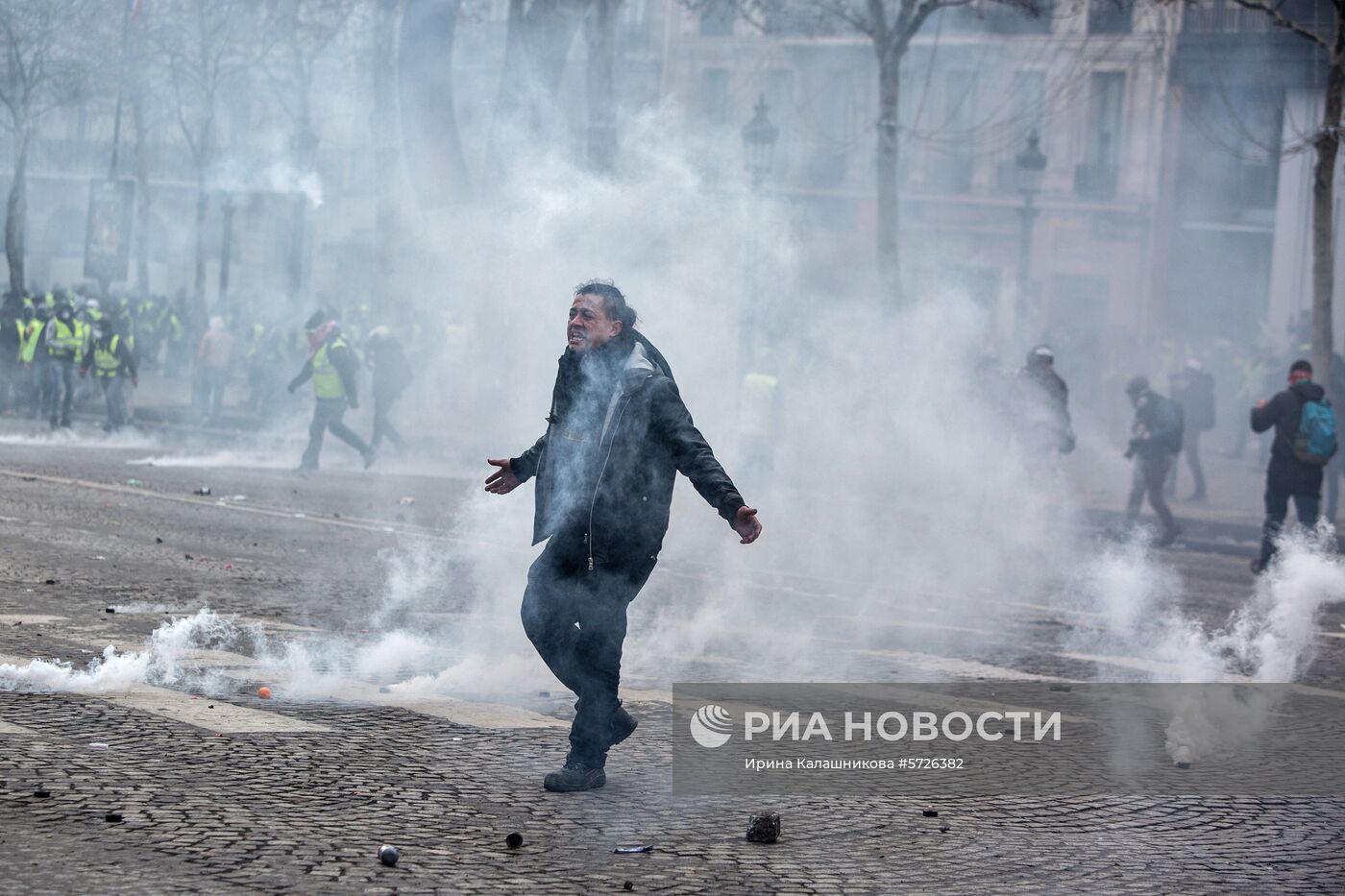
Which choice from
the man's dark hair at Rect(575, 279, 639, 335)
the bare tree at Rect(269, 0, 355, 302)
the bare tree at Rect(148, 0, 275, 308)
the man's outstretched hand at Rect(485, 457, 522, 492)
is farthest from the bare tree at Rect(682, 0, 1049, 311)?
the man's dark hair at Rect(575, 279, 639, 335)

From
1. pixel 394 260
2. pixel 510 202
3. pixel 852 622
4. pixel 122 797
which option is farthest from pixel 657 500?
pixel 394 260

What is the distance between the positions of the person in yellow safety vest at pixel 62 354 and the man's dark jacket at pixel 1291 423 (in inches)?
538

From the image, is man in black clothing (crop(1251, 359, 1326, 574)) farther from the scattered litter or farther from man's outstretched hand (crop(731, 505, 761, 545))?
the scattered litter

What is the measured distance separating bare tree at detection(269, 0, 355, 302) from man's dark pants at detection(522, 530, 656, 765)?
722 cm

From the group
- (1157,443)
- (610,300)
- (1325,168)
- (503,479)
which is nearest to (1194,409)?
(1325,168)

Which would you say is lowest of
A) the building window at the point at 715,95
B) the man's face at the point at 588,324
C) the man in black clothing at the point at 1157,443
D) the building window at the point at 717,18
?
the man's face at the point at 588,324

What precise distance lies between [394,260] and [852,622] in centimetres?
1001

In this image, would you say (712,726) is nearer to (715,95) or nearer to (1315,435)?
(1315,435)

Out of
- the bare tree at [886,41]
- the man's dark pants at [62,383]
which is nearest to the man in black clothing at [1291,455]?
the bare tree at [886,41]

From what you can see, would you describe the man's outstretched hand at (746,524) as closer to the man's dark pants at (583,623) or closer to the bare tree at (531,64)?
the man's dark pants at (583,623)

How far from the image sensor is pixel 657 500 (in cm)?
569

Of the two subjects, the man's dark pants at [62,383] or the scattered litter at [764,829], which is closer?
the scattered litter at [764,829]

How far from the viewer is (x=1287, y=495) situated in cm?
1391

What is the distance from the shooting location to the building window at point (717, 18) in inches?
826
